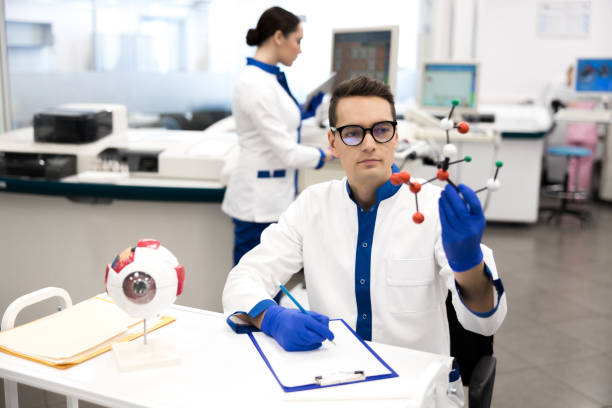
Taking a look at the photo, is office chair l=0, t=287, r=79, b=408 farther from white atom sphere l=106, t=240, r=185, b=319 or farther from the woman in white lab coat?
the woman in white lab coat

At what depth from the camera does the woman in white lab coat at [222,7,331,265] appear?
262 cm

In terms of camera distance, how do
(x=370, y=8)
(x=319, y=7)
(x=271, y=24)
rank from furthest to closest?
(x=370, y=8)
(x=319, y=7)
(x=271, y=24)

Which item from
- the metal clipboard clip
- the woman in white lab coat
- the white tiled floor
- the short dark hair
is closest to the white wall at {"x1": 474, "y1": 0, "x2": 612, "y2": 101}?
the white tiled floor

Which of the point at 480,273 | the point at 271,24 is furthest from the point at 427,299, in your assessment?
Result: the point at 271,24

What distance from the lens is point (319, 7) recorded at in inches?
203

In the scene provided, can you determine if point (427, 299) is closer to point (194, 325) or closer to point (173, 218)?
point (194, 325)

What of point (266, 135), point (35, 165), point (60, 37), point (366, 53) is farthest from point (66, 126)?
point (366, 53)

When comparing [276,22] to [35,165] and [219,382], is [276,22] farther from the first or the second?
[219,382]

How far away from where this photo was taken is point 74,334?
52.9 inches

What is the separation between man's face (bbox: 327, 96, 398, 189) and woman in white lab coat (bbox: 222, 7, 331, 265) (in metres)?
1.18

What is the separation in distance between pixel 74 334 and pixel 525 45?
259 inches

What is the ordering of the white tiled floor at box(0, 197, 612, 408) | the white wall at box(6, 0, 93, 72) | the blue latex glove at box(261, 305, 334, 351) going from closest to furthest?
the blue latex glove at box(261, 305, 334, 351)
the white tiled floor at box(0, 197, 612, 408)
the white wall at box(6, 0, 93, 72)

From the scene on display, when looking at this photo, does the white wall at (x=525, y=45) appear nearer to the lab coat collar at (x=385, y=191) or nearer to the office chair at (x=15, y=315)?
the lab coat collar at (x=385, y=191)

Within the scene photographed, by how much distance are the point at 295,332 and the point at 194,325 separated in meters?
0.30
